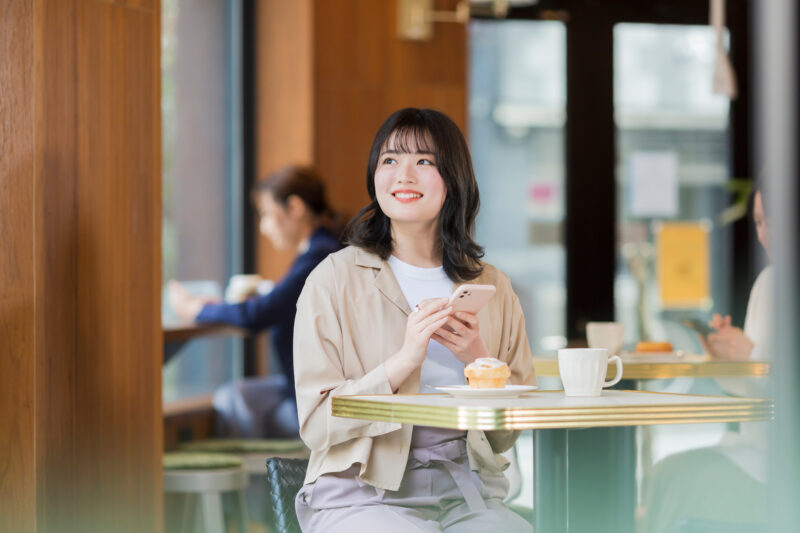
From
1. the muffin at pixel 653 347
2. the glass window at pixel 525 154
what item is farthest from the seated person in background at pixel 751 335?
the glass window at pixel 525 154

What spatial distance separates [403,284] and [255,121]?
3524mm

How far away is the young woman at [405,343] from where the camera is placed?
2047 mm

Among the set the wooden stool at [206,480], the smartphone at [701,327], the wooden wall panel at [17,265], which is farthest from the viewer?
the wooden stool at [206,480]

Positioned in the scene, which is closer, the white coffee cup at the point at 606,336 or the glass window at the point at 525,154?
the white coffee cup at the point at 606,336

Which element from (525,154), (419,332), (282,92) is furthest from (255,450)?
(525,154)

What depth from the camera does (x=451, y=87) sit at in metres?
5.54

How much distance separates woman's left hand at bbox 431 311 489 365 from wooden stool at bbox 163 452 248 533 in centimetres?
150

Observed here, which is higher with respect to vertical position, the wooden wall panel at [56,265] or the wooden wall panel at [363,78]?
the wooden wall panel at [363,78]

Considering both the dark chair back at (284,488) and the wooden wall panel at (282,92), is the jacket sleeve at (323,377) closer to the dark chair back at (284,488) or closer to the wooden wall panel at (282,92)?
the dark chair back at (284,488)

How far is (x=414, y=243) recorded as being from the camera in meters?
2.33

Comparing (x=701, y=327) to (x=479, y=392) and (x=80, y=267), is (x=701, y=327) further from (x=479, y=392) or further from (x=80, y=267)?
(x=80, y=267)

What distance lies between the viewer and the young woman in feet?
6.72

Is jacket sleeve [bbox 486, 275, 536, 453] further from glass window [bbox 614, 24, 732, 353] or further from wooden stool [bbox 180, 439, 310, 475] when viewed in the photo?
glass window [bbox 614, 24, 732, 353]

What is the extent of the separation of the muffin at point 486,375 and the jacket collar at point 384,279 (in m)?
0.28
